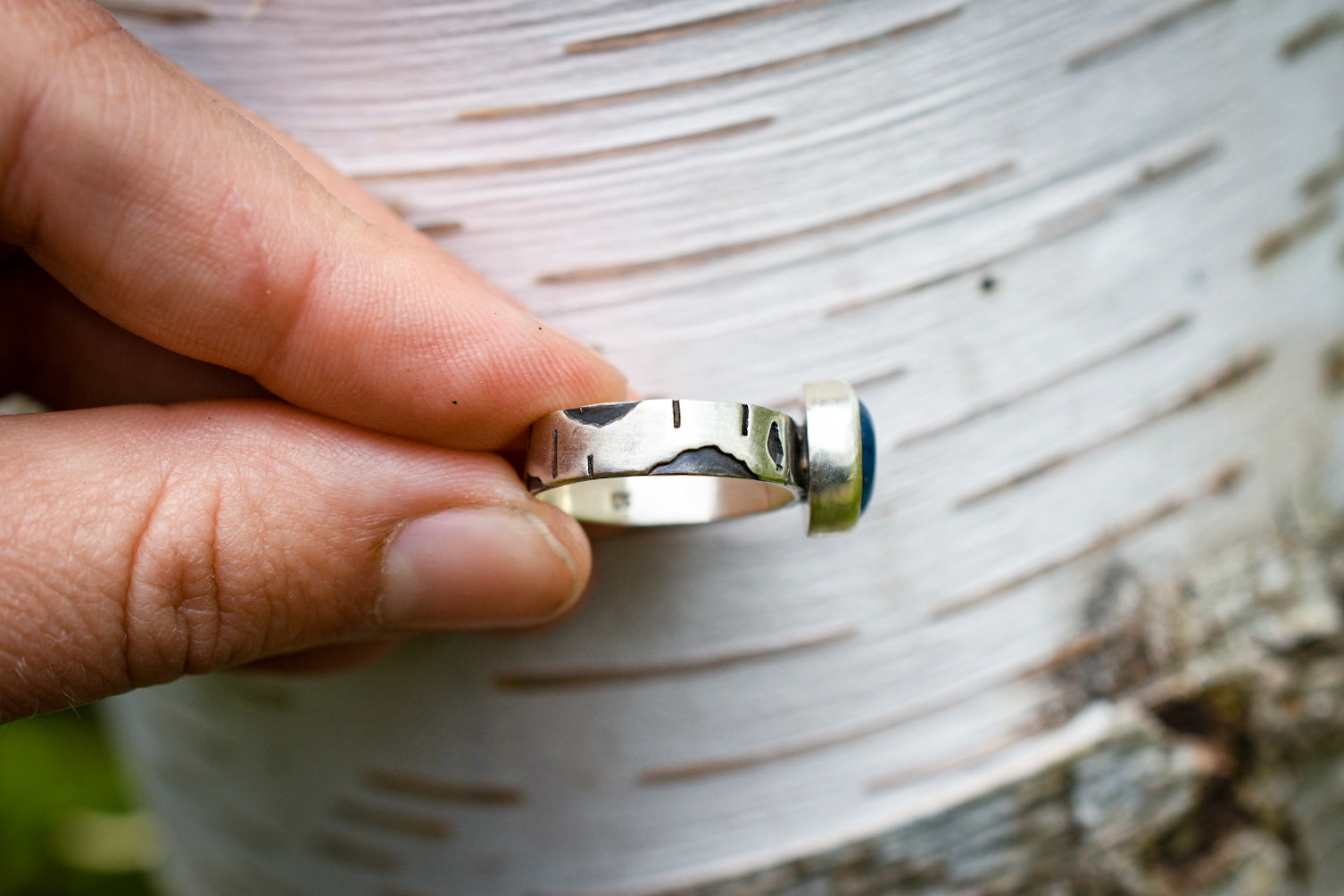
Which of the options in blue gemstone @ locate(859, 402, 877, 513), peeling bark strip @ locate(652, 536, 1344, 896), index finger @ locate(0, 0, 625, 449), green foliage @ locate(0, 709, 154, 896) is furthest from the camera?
green foliage @ locate(0, 709, 154, 896)

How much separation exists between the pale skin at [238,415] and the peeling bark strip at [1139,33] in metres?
0.36

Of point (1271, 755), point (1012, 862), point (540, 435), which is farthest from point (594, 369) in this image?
point (1271, 755)

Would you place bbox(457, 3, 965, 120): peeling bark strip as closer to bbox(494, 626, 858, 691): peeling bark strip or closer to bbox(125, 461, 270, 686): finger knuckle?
bbox(125, 461, 270, 686): finger knuckle

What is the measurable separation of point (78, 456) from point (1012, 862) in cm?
67

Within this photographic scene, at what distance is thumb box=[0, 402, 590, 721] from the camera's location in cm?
51

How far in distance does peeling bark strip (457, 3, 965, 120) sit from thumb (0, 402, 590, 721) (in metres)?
0.21

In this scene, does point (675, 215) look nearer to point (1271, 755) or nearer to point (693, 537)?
point (693, 537)

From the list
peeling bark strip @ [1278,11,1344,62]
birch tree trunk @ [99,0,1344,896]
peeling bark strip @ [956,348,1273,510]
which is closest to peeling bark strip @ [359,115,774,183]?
birch tree trunk @ [99,0,1344,896]

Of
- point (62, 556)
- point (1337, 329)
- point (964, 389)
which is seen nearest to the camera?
point (62, 556)

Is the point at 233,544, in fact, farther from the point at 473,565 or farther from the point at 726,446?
the point at 726,446

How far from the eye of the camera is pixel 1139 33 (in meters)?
0.61

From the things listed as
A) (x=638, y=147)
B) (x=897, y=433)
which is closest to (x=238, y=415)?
(x=638, y=147)

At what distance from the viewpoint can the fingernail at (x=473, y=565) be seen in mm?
561

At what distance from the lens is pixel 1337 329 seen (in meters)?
0.76
